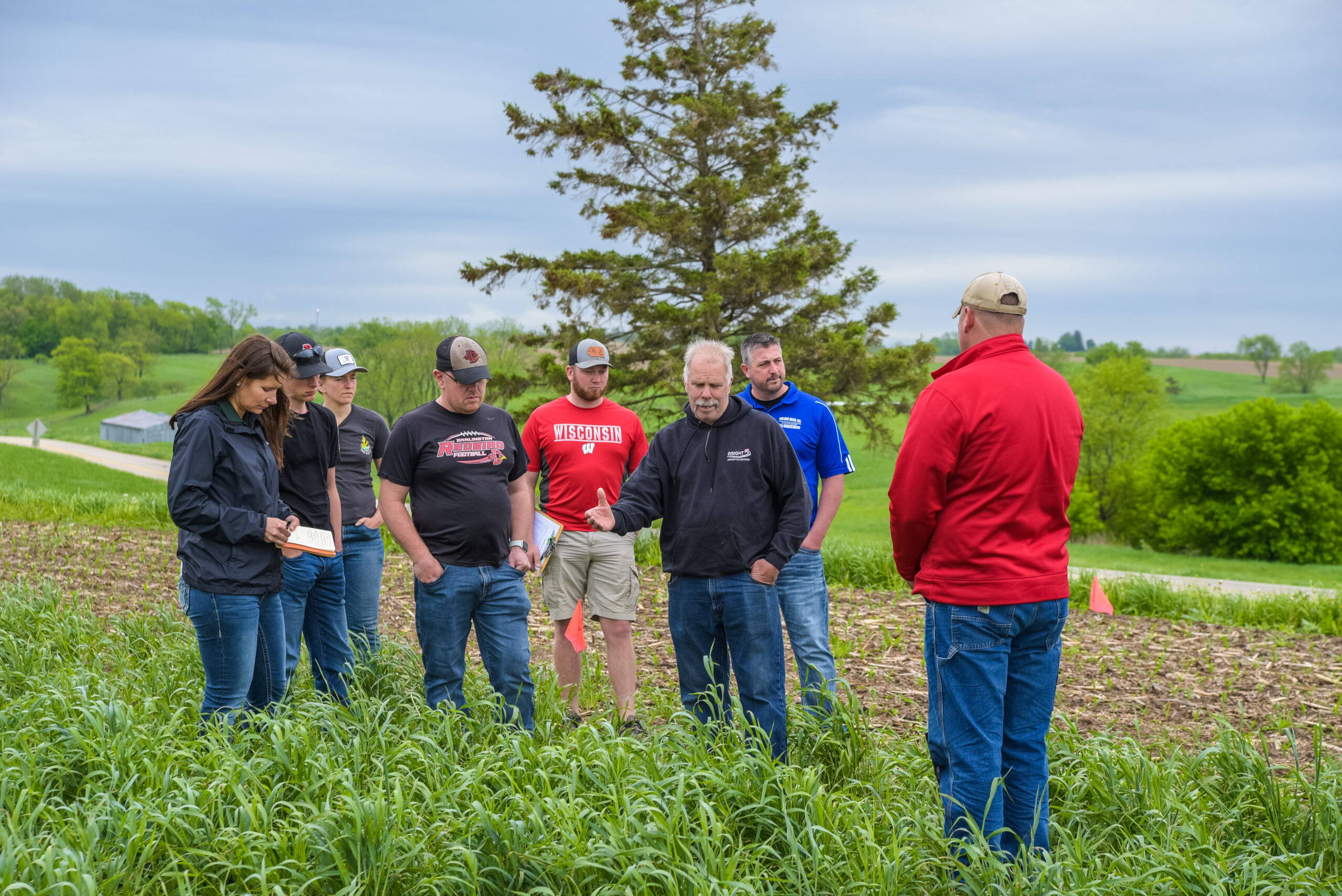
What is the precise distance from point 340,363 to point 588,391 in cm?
149

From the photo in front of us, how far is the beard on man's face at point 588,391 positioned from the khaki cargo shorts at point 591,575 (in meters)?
0.75

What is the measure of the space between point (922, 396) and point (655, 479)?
60.0 inches

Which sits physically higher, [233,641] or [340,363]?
[340,363]

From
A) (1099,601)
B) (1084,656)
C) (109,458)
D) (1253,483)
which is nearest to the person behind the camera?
(1084,656)

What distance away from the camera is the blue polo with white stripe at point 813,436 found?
5.07 metres

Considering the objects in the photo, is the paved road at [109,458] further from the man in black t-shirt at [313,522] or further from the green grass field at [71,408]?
the man in black t-shirt at [313,522]

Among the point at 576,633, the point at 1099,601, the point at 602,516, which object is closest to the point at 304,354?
the point at 602,516

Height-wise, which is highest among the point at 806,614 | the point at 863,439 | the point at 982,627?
the point at 982,627

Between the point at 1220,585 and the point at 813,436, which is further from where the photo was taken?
the point at 1220,585

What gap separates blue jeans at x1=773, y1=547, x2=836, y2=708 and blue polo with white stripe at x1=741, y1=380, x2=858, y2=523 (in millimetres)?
273

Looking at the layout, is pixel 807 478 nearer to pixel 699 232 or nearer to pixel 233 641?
pixel 233 641

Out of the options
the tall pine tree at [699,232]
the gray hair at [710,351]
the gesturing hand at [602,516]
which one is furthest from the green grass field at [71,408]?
the gray hair at [710,351]

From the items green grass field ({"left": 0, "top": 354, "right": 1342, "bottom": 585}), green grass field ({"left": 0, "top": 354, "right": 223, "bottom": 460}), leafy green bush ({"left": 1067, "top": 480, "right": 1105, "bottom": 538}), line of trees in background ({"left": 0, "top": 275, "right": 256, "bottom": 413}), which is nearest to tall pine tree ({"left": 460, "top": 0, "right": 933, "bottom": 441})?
green grass field ({"left": 0, "top": 354, "right": 1342, "bottom": 585})

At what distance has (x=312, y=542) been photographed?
4172mm
